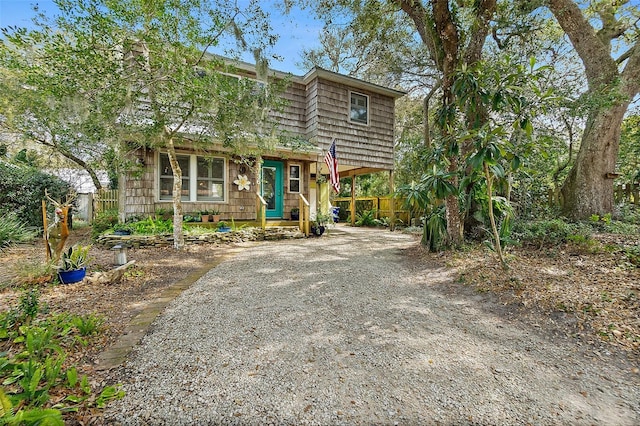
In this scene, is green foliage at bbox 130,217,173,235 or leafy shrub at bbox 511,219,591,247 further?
green foliage at bbox 130,217,173,235

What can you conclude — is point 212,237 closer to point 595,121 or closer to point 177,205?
point 177,205

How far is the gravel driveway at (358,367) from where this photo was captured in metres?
1.63

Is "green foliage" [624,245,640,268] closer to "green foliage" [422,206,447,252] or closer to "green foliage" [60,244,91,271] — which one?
"green foliage" [422,206,447,252]

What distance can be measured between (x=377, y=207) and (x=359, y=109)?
464 cm

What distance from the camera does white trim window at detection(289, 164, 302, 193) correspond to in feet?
31.8

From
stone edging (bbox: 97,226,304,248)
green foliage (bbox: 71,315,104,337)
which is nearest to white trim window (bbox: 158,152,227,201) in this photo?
stone edging (bbox: 97,226,304,248)

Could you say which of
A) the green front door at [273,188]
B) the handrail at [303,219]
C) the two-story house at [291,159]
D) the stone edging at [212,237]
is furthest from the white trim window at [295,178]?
the stone edging at [212,237]

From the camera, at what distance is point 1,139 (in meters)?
11.6

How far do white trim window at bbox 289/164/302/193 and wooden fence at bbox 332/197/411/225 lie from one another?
3.42 meters

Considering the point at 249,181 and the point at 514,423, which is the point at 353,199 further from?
the point at 514,423

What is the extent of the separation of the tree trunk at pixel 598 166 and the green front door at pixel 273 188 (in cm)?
792

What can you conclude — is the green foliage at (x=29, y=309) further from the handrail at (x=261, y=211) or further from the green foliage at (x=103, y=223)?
the handrail at (x=261, y=211)

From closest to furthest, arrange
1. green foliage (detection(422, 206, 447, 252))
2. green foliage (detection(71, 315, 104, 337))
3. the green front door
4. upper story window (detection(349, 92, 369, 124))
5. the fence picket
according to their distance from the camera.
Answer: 1. green foliage (detection(71, 315, 104, 337))
2. green foliage (detection(422, 206, 447, 252))
3. the fence picket
4. the green front door
5. upper story window (detection(349, 92, 369, 124))

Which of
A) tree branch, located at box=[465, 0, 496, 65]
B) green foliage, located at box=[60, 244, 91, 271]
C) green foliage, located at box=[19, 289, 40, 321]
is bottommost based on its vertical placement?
green foliage, located at box=[19, 289, 40, 321]
